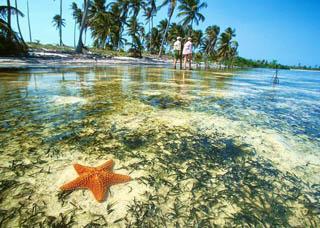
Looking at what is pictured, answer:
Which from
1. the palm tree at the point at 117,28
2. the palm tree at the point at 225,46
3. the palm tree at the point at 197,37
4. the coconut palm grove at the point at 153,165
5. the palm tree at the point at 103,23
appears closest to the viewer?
the coconut palm grove at the point at 153,165

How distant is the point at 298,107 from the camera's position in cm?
500

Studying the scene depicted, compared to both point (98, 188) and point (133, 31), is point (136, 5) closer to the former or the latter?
point (133, 31)

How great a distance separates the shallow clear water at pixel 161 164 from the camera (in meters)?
1.54

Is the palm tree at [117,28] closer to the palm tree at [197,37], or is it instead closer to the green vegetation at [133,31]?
the green vegetation at [133,31]

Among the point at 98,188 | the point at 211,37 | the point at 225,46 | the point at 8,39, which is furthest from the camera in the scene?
the point at 211,37

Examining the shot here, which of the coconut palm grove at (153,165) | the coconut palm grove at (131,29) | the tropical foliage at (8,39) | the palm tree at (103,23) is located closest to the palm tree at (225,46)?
the coconut palm grove at (131,29)

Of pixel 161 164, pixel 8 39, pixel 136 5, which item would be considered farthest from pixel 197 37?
pixel 161 164

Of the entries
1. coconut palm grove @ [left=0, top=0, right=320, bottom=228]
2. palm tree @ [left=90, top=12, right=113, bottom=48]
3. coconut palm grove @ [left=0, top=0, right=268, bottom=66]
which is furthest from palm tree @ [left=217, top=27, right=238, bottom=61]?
coconut palm grove @ [left=0, top=0, right=320, bottom=228]

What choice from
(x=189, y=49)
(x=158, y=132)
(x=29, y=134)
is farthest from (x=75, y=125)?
(x=189, y=49)

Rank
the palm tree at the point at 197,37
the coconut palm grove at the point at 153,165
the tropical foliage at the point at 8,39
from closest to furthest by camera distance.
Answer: the coconut palm grove at the point at 153,165, the tropical foliage at the point at 8,39, the palm tree at the point at 197,37

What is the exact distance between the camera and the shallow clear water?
1.54 m

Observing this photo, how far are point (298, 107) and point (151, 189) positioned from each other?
4.60 meters

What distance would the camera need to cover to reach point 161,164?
216 cm

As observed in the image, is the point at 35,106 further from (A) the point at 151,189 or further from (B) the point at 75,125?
(A) the point at 151,189
